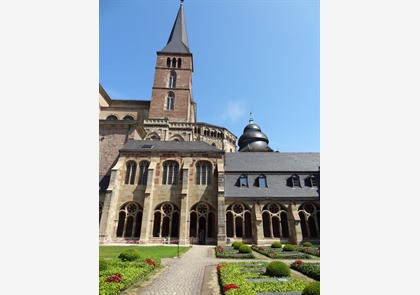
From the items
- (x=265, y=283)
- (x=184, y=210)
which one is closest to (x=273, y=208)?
(x=184, y=210)

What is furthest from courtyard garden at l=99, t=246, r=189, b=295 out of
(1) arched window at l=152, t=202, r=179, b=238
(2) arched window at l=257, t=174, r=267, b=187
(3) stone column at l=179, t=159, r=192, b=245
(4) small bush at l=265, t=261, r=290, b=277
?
(2) arched window at l=257, t=174, r=267, b=187

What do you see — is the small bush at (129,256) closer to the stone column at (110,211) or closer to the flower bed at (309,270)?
the flower bed at (309,270)

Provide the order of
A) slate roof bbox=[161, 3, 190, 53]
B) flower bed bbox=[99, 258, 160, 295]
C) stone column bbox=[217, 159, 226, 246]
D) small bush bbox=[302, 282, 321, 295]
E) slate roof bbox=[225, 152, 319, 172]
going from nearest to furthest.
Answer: small bush bbox=[302, 282, 321, 295]
flower bed bbox=[99, 258, 160, 295]
stone column bbox=[217, 159, 226, 246]
slate roof bbox=[225, 152, 319, 172]
slate roof bbox=[161, 3, 190, 53]

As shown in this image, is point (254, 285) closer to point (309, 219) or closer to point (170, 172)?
point (170, 172)

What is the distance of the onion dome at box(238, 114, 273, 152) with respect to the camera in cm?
4015

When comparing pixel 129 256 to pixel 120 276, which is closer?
pixel 120 276

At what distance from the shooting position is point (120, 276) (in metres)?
6.94

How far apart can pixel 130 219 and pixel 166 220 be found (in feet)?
11.9

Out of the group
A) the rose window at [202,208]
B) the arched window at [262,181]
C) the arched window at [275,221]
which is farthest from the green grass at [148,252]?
the arched window at [262,181]

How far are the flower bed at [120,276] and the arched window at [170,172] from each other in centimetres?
1349

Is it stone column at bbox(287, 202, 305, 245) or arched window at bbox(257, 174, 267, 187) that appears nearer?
stone column at bbox(287, 202, 305, 245)

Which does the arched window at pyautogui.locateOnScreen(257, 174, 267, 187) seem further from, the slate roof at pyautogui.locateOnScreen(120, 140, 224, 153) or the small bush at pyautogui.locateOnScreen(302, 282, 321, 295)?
the small bush at pyautogui.locateOnScreen(302, 282, 321, 295)

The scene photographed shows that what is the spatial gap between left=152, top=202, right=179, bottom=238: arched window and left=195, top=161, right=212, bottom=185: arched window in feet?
12.4
